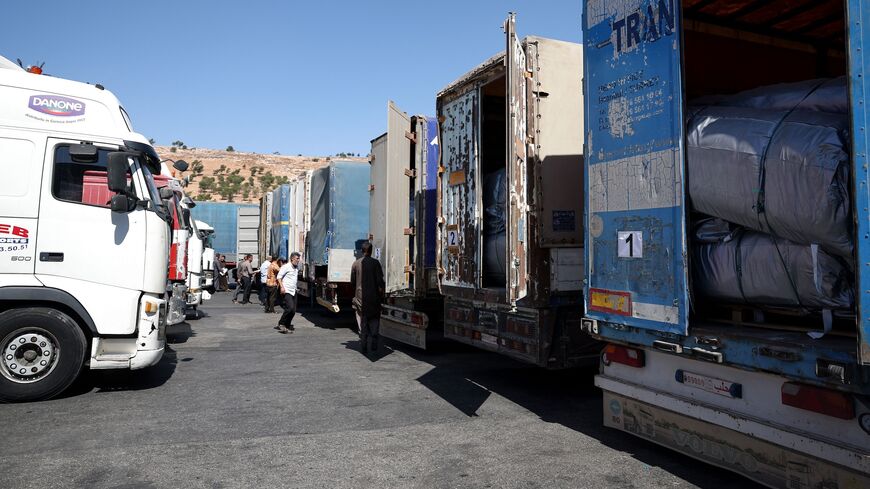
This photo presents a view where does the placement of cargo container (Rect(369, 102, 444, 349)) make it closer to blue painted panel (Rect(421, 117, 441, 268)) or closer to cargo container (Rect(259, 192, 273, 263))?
blue painted panel (Rect(421, 117, 441, 268))

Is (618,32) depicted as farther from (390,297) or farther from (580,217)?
(390,297)

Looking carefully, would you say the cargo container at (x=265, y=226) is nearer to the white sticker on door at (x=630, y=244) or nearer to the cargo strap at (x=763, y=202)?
the white sticker on door at (x=630, y=244)

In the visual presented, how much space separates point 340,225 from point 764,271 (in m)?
9.82

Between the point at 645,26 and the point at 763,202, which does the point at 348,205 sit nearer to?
the point at 645,26

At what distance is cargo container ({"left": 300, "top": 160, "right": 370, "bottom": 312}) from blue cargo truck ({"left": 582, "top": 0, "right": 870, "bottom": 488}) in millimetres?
8203

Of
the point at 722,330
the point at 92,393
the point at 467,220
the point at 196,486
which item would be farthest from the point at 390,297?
the point at 722,330

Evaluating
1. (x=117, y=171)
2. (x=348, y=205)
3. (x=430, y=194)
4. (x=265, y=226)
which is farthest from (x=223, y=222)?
(x=117, y=171)

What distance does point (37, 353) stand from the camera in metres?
6.14

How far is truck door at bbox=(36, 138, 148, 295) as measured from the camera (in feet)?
20.2

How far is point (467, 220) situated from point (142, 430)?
4.00 m

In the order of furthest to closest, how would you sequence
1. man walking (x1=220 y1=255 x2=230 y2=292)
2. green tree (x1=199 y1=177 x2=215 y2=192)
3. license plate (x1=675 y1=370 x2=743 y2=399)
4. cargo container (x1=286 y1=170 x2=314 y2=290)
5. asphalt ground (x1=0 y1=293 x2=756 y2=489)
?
1. green tree (x1=199 y1=177 x2=215 y2=192)
2. man walking (x1=220 y1=255 x2=230 y2=292)
3. cargo container (x1=286 y1=170 x2=314 y2=290)
4. asphalt ground (x1=0 y1=293 x2=756 y2=489)
5. license plate (x1=675 y1=370 x2=743 y2=399)

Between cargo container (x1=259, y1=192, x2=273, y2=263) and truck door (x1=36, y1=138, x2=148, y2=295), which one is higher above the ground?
cargo container (x1=259, y1=192, x2=273, y2=263)

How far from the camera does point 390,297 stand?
381 inches

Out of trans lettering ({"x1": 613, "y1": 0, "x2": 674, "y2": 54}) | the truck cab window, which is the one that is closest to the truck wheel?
the truck cab window
